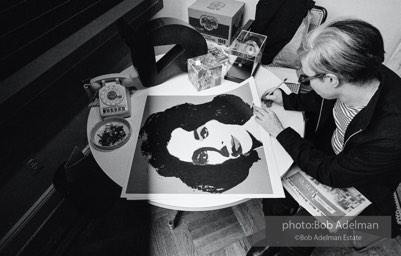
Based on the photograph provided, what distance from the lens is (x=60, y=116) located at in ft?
4.41

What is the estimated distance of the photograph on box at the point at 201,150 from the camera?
81 centimetres

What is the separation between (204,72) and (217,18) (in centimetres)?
53

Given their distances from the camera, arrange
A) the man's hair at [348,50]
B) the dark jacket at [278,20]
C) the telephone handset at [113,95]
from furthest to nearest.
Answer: the dark jacket at [278,20] → the telephone handset at [113,95] → the man's hair at [348,50]

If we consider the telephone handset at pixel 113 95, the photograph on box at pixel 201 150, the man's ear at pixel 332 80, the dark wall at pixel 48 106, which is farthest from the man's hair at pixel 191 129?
the dark wall at pixel 48 106

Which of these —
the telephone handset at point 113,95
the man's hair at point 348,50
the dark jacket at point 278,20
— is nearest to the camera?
the man's hair at point 348,50

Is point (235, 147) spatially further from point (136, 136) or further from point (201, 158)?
point (136, 136)

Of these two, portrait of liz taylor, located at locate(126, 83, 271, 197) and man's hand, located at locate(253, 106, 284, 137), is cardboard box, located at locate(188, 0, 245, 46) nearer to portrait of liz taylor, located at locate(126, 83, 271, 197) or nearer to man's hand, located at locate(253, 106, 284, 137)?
portrait of liz taylor, located at locate(126, 83, 271, 197)

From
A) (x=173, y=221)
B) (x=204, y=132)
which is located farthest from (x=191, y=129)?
(x=173, y=221)

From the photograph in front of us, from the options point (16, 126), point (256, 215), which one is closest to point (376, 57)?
point (256, 215)

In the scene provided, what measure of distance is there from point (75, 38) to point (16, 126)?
0.49 metres

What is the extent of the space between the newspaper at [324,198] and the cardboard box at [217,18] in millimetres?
913

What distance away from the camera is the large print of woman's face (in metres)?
0.89

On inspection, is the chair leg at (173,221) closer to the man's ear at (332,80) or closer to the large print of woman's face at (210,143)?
the large print of woman's face at (210,143)

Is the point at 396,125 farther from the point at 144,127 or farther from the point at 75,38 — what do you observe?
the point at 75,38
